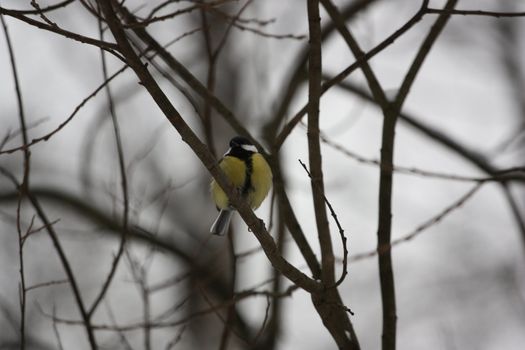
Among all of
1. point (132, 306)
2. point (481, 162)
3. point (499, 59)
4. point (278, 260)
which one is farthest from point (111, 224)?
point (499, 59)

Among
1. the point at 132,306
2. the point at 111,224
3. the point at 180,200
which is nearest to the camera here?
the point at 111,224

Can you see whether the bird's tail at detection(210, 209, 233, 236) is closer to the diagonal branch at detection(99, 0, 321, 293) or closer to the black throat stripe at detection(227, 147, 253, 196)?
the black throat stripe at detection(227, 147, 253, 196)

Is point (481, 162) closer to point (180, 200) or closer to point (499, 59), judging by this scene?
point (180, 200)

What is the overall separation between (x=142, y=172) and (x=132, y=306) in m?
1.84

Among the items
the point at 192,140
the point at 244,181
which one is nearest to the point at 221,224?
the point at 244,181

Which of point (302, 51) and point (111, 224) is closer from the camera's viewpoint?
point (302, 51)

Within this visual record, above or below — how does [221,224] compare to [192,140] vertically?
above

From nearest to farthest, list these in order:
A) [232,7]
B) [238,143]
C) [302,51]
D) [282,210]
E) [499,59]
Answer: [282,210] < [238,143] < [302,51] < [232,7] < [499,59]

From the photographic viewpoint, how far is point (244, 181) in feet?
10.6

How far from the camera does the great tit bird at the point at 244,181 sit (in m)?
3.21

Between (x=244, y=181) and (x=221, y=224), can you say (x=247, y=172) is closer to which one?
(x=244, y=181)

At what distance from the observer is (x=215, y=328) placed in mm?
5977

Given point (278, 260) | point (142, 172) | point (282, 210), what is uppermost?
point (142, 172)

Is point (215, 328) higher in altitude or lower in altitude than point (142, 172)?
lower
